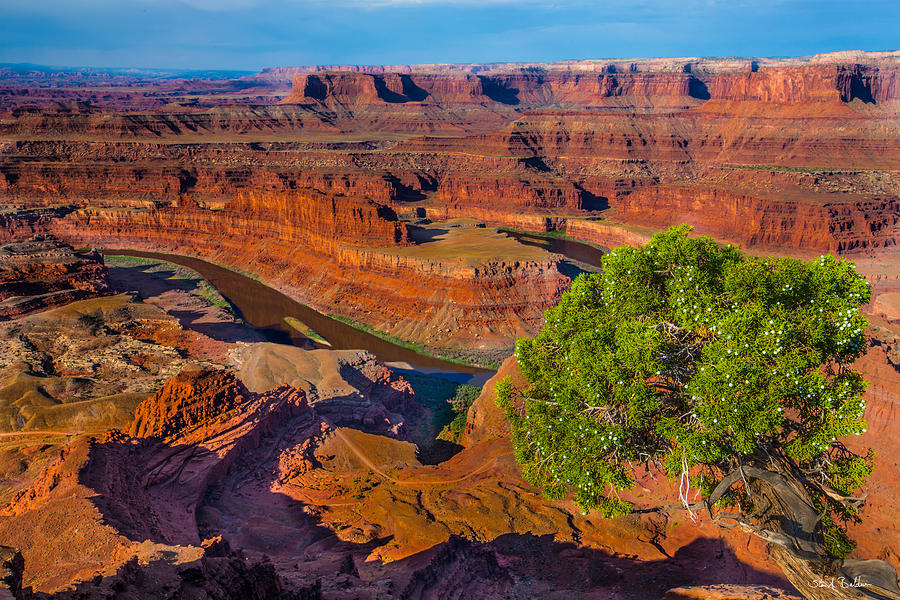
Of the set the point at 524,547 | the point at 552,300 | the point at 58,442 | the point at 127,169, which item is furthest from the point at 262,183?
the point at 524,547

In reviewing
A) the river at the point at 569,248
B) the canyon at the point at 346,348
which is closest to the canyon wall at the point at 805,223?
the canyon at the point at 346,348

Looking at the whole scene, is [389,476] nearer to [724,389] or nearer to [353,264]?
[724,389]

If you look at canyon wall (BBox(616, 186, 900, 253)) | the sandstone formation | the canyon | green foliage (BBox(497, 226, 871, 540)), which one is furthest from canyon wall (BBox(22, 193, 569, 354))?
canyon wall (BBox(616, 186, 900, 253))

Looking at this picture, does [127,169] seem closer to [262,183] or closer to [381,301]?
[262,183]

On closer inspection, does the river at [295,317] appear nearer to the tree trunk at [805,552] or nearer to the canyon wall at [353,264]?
the canyon wall at [353,264]
